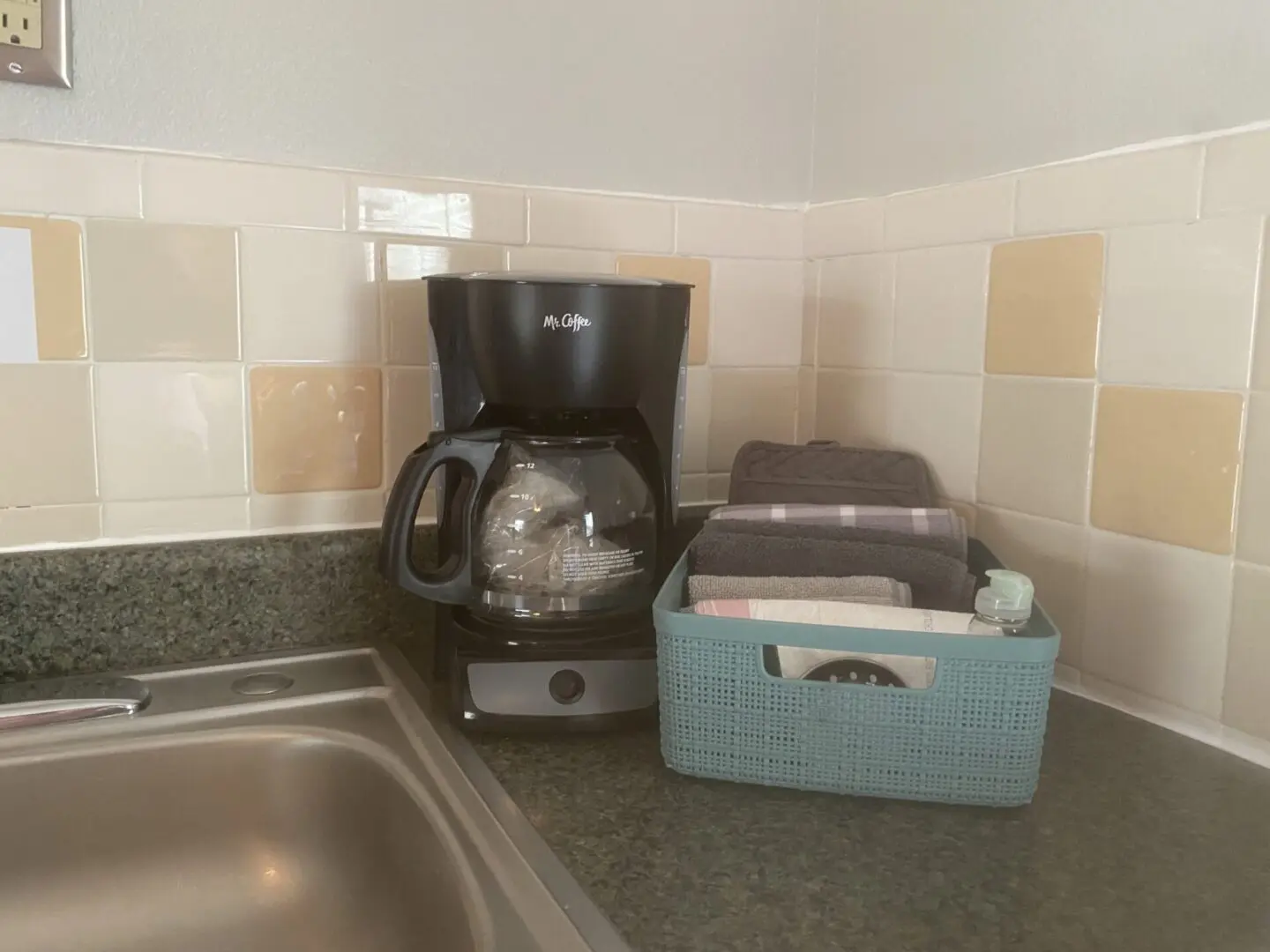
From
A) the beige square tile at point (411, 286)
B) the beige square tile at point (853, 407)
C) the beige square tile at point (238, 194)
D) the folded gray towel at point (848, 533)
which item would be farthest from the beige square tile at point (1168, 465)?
the beige square tile at point (238, 194)

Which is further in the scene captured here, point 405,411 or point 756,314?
point 756,314

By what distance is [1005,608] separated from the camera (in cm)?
64

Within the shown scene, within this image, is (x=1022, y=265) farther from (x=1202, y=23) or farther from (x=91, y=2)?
(x=91, y=2)

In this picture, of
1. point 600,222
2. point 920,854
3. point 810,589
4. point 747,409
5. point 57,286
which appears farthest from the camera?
point 747,409

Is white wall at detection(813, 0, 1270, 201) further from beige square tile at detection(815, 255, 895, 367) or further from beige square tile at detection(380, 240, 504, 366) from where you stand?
beige square tile at detection(380, 240, 504, 366)

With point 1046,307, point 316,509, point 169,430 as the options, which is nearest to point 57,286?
point 169,430

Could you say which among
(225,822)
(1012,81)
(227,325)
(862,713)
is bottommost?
(225,822)

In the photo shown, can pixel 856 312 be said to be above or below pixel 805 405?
above

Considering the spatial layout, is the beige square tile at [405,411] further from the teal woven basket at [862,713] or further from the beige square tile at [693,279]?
the teal woven basket at [862,713]

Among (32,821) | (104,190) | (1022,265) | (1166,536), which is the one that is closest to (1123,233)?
(1022,265)

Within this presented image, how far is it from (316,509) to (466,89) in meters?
0.42

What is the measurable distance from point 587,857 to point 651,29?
80 cm

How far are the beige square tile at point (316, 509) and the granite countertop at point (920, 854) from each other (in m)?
0.29

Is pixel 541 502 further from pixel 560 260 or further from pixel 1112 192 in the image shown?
pixel 1112 192
